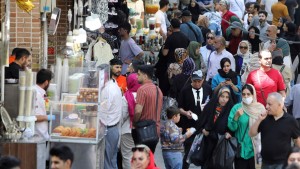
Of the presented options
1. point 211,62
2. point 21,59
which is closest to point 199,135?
point 21,59

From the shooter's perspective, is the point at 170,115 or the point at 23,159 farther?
the point at 170,115

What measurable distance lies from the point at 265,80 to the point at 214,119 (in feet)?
6.56

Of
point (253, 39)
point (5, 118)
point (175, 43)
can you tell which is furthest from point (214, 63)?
point (5, 118)

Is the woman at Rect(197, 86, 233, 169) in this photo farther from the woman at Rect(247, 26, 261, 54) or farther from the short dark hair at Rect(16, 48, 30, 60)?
the woman at Rect(247, 26, 261, 54)

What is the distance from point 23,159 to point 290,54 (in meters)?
12.0

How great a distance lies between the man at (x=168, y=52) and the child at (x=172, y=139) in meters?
6.91

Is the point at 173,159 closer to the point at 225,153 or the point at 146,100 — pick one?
the point at 225,153

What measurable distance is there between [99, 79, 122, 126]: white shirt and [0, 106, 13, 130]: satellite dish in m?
2.42

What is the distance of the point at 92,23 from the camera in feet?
62.8

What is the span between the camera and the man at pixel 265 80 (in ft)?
A: 58.9

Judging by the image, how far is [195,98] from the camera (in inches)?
698

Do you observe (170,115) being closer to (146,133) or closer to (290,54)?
(146,133)

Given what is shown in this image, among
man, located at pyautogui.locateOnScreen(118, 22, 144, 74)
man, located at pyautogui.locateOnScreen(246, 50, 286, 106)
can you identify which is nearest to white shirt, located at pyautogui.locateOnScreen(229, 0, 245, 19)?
man, located at pyautogui.locateOnScreen(118, 22, 144, 74)

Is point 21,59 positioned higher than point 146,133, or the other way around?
point 21,59
